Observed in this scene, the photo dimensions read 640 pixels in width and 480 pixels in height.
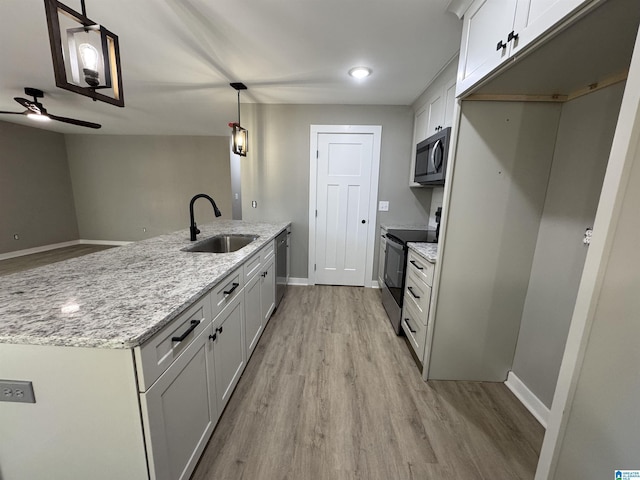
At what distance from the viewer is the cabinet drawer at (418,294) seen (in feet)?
6.16

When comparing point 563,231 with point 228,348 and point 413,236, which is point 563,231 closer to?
point 413,236

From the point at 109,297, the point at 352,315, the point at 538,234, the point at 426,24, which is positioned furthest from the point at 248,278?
the point at 426,24

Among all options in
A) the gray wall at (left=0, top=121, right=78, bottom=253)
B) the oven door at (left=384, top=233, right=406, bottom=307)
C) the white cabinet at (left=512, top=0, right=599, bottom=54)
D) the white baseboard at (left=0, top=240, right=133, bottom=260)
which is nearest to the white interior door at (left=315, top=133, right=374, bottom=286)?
the oven door at (left=384, top=233, right=406, bottom=307)

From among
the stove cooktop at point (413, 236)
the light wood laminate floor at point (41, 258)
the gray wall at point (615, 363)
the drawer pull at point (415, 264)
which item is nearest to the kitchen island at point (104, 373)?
the gray wall at point (615, 363)

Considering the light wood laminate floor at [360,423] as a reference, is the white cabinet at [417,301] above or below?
above

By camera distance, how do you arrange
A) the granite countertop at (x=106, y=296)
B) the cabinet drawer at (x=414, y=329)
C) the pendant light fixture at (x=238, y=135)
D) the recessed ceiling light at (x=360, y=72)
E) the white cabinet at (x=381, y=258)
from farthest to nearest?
1. the white cabinet at (x=381, y=258)
2. the pendant light fixture at (x=238, y=135)
3. the recessed ceiling light at (x=360, y=72)
4. the cabinet drawer at (x=414, y=329)
5. the granite countertop at (x=106, y=296)

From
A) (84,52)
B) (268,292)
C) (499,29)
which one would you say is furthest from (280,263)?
(499,29)

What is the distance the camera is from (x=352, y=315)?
2.87m

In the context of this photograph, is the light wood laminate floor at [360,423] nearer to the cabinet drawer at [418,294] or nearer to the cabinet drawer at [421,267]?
the cabinet drawer at [418,294]

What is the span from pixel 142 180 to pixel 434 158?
6.49 m

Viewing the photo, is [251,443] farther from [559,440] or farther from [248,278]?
[559,440]

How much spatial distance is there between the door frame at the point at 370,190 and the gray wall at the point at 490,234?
1829 mm

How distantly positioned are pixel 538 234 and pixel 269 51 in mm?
2471

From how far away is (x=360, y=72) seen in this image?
2367 millimetres
